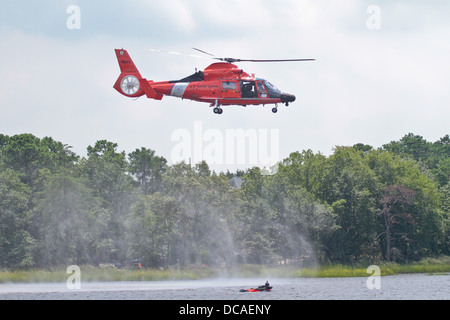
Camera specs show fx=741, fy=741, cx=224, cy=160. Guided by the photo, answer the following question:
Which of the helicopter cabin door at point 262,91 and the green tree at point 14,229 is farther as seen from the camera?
the green tree at point 14,229

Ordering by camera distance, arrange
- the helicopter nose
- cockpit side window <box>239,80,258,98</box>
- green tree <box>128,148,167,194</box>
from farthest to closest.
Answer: green tree <box>128,148,167,194</box> < the helicopter nose < cockpit side window <box>239,80,258,98</box>

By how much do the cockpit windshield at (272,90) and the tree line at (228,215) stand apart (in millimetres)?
28340

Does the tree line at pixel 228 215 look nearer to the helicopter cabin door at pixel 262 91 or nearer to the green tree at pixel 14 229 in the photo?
the green tree at pixel 14 229

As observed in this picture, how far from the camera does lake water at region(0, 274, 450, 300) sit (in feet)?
180

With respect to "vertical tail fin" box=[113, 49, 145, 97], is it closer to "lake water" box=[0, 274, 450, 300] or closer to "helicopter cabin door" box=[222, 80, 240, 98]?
"helicopter cabin door" box=[222, 80, 240, 98]

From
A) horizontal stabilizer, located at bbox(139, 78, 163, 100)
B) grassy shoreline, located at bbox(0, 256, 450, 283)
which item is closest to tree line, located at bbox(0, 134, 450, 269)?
grassy shoreline, located at bbox(0, 256, 450, 283)

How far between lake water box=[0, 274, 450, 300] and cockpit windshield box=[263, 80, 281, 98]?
1486 centimetres

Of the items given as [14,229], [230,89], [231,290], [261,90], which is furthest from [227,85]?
[14,229]

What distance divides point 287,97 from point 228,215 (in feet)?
94.7

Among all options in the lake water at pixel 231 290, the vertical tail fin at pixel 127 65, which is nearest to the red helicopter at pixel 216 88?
the vertical tail fin at pixel 127 65

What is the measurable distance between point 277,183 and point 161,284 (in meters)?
25.8

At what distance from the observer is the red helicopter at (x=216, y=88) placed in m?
50.9

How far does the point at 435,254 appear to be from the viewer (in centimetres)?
8869
